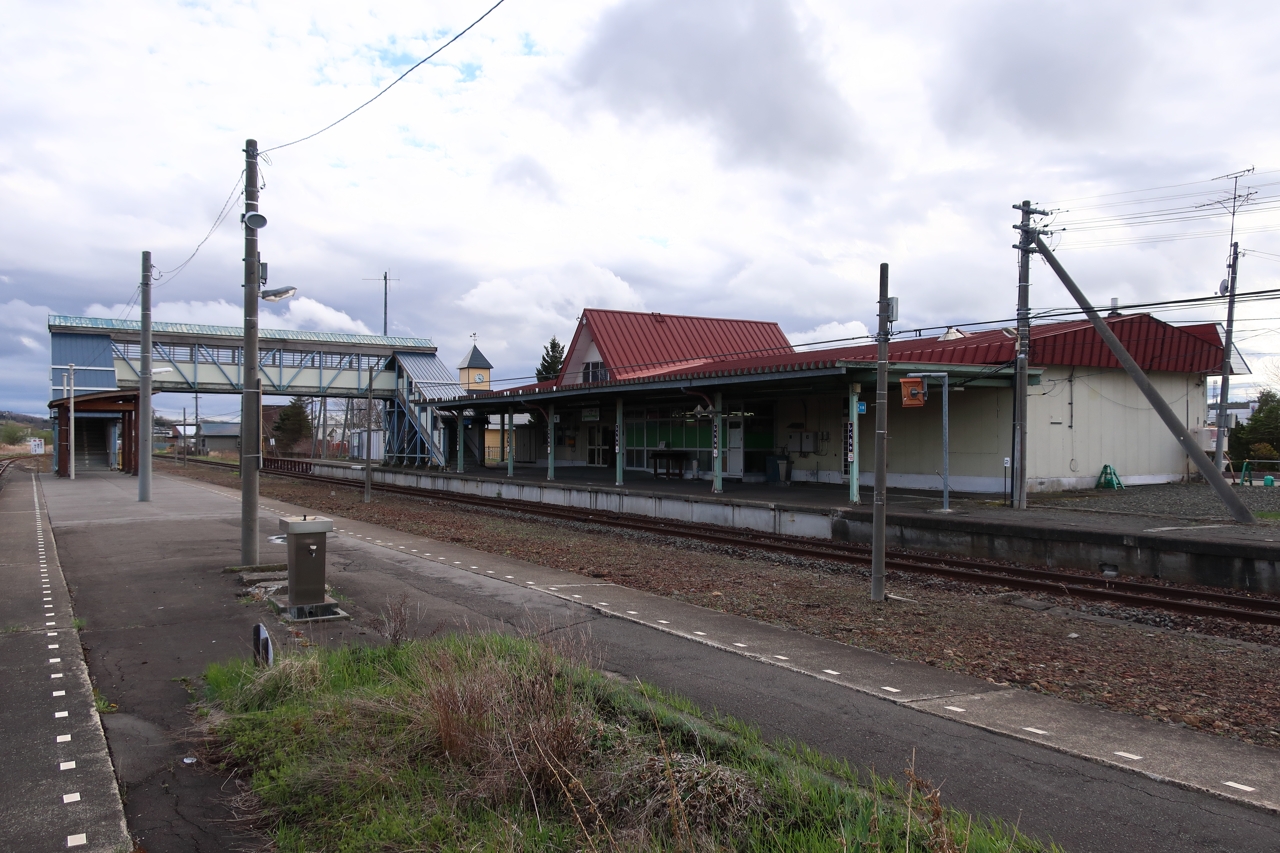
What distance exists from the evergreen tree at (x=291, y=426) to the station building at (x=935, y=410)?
2190 inches

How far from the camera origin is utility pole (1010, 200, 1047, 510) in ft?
61.8

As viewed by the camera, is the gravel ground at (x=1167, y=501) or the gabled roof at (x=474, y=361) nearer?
the gravel ground at (x=1167, y=501)

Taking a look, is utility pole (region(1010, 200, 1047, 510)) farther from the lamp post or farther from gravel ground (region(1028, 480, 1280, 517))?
the lamp post

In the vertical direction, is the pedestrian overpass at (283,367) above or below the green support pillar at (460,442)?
above

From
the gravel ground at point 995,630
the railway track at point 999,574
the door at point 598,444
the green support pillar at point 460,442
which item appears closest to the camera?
the gravel ground at point 995,630

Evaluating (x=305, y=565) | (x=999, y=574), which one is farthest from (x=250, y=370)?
(x=999, y=574)

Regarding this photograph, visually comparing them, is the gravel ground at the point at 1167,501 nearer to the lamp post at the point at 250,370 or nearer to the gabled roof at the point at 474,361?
the lamp post at the point at 250,370

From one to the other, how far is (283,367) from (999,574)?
39.7m

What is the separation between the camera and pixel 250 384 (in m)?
11.4

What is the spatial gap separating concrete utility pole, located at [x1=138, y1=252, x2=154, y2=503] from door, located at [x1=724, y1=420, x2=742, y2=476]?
17.8m

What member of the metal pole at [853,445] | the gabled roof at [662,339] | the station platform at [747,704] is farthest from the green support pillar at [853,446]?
the gabled roof at [662,339]

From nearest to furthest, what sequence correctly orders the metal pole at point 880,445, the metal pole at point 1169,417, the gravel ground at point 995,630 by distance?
the gravel ground at point 995,630
the metal pole at point 880,445
the metal pole at point 1169,417

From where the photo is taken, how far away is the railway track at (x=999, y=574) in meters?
10.8

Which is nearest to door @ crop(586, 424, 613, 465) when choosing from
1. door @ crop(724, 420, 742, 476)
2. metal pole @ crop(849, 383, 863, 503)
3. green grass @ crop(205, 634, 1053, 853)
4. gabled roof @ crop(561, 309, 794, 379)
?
gabled roof @ crop(561, 309, 794, 379)
